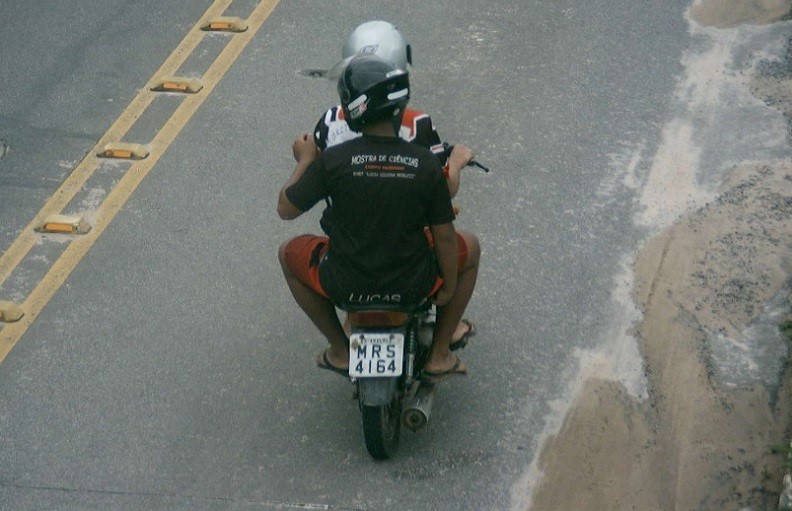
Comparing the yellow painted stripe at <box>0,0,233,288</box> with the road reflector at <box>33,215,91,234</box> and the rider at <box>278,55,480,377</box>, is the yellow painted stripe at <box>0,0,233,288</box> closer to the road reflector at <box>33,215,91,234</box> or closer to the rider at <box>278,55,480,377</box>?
the road reflector at <box>33,215,91,234</box>

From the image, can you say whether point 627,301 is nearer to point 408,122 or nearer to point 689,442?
point 689,442

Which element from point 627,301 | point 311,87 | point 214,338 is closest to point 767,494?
point 627,301

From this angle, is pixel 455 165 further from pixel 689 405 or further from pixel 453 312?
pixel 689 405

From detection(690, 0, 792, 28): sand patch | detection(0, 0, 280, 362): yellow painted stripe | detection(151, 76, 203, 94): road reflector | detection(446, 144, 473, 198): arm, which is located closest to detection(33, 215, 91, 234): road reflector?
detection(0, 0, 280, 362): yellow painted stripe

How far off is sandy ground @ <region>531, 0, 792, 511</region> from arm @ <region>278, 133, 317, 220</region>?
1687 mm

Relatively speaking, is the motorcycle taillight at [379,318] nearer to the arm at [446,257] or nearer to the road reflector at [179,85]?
the arm at [446,257]

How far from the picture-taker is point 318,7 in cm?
1053

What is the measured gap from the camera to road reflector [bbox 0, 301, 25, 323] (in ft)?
23.4

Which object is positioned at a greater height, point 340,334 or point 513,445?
point 340,334

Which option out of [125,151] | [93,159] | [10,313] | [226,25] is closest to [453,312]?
[10,313]

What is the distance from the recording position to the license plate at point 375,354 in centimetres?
548

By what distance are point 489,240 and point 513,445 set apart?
1827 millimetres

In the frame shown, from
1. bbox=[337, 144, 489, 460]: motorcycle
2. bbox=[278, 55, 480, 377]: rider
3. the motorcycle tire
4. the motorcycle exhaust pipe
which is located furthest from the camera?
the motorcycle exhaust pipe

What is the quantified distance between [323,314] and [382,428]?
59 cm
